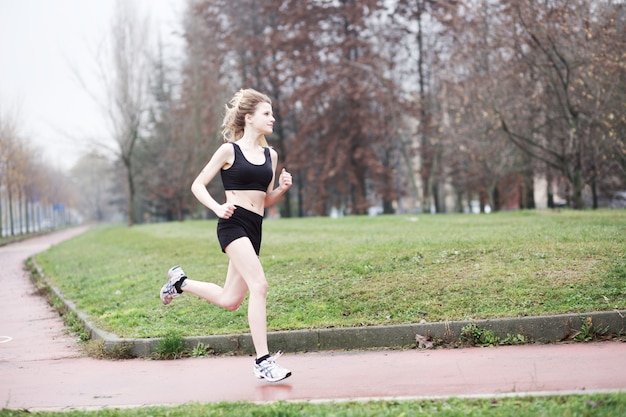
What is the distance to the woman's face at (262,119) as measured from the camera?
6.38 meters

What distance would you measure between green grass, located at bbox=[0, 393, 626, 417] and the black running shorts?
57.9 inches

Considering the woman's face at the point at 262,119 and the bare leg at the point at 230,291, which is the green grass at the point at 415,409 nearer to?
the bare leg at the point at 230,291

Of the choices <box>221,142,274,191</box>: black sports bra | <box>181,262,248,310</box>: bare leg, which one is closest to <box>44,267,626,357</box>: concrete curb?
<box>181,262,248,310</box>: bare leg

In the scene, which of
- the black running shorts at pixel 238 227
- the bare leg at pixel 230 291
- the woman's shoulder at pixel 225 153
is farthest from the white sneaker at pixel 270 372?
the woman's shoulder at pixel 225 153

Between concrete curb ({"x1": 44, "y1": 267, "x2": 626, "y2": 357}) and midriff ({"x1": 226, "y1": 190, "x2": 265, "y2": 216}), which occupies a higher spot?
midriff ({"x1": 226, "y1": 190, "x2": 265, "y2": 216})

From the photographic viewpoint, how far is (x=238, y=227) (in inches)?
Result: 241

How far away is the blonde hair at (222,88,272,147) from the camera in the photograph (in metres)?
6.41

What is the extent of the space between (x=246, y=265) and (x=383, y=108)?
34.2 m

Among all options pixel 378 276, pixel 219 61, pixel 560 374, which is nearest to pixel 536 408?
pixel 560 374

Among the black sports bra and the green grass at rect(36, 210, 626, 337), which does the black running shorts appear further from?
the green grass at rect(36, 210, 626, 337)

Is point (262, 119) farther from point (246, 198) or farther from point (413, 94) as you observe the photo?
point (413, 94)

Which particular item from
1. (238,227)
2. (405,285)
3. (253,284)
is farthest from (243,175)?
(405,285)

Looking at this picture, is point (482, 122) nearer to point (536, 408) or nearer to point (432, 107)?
point (432, 107)

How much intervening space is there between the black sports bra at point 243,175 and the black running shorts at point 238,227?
0.21 metres
